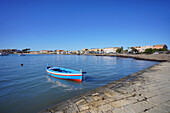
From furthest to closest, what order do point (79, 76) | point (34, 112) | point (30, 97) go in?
point (79, 76), point (30, 97), point (34, 112)

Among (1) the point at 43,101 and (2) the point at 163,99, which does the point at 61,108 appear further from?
(2) the point at 163,99

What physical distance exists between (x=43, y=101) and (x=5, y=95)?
4264 millimetres

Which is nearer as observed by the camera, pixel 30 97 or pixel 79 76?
pixel 30 97

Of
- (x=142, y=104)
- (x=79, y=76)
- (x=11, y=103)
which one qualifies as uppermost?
(x=142, y=104)

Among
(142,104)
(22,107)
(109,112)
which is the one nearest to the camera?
(109,112)

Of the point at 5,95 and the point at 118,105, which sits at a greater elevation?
the point at 118,105

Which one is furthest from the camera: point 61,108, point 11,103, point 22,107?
point 11,103

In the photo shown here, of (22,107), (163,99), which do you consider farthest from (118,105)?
(22,107)

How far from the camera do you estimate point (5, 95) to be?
27.7 feet

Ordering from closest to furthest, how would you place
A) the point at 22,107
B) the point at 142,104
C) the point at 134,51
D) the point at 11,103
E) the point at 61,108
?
the point at 142,104, the point at 61,108, the point at 22,107, the point at 11,103, the point at 134,51

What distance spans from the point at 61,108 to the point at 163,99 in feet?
14.9

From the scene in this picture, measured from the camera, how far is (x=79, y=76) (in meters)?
11.2

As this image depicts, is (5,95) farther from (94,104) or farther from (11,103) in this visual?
(94,104)

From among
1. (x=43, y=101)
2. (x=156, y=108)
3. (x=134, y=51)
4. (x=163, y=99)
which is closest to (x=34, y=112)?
(x=43, y=101)
